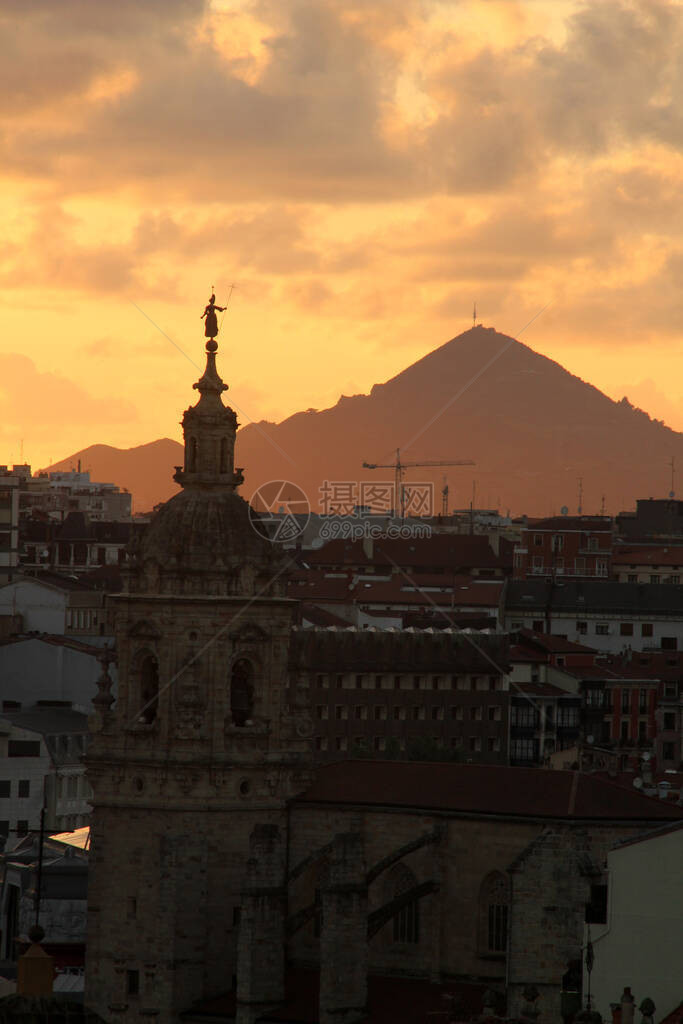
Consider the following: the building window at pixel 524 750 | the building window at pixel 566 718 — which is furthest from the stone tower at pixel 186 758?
the building window at pixel 566 718

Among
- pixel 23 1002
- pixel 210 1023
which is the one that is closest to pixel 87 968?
pixel 210 1023

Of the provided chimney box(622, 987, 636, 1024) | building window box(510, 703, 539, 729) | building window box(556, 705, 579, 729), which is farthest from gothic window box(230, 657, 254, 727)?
building window box(556, 705, 579, 729)

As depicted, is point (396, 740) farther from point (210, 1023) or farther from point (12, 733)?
point (210, 1023)

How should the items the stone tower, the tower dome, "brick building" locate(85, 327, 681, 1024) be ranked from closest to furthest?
"brick building" locate(85, 327, 681, 1024) → the stone tower → the tower dome

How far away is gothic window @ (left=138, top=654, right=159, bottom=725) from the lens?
76250mm

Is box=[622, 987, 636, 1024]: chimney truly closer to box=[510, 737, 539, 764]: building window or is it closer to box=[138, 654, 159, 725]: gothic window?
box=[138, 654, 159, 725]: gothic window

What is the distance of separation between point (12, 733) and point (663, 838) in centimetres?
6592

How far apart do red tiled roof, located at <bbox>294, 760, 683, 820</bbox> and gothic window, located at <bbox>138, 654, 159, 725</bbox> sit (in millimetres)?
4650

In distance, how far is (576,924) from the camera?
224 feet

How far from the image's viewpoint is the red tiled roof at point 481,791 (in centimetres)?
7019

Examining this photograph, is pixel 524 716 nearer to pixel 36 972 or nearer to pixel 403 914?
pixel 403 914

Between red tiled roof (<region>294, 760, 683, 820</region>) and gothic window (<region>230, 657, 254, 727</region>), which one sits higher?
gothic window (<region>230, 657, 254, 727</region>)

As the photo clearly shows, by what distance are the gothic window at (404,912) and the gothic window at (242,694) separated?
607cm

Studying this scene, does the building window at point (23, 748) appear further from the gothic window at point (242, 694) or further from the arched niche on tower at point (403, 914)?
the arched niche on tower at point (403, 914)
